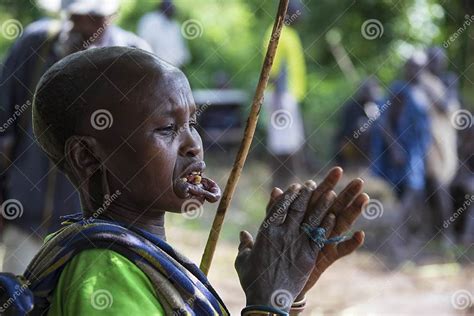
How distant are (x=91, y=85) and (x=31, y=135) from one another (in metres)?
2.52

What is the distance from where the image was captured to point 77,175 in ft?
6.70

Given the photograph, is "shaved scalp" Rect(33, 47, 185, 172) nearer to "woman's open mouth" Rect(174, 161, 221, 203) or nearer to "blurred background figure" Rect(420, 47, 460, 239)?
"woman's open mouth" Rect(174, 161, 221, 203)

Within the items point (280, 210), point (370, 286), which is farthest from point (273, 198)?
point (370, 286)

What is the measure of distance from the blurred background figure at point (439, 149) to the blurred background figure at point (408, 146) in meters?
0.09

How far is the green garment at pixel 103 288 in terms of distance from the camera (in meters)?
1.73

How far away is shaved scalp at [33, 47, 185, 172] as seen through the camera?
6.34 feet

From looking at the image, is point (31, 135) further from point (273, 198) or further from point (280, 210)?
point (280, 210)

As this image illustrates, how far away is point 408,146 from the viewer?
906cm

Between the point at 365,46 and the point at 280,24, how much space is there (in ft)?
49.9

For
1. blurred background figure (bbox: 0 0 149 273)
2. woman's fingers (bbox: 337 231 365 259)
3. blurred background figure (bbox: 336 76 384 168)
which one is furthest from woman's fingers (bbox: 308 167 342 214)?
blurred background figure (bbox: 336 76 384 168)

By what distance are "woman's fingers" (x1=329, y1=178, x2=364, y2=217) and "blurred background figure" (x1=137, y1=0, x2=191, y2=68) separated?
7.88 metres

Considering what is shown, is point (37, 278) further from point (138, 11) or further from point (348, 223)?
point (138, 11)

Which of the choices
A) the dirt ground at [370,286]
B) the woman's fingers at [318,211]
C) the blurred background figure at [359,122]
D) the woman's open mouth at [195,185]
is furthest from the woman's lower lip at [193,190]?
the blurred background figure at [359,122]

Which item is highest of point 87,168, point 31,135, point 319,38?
point 319,38
